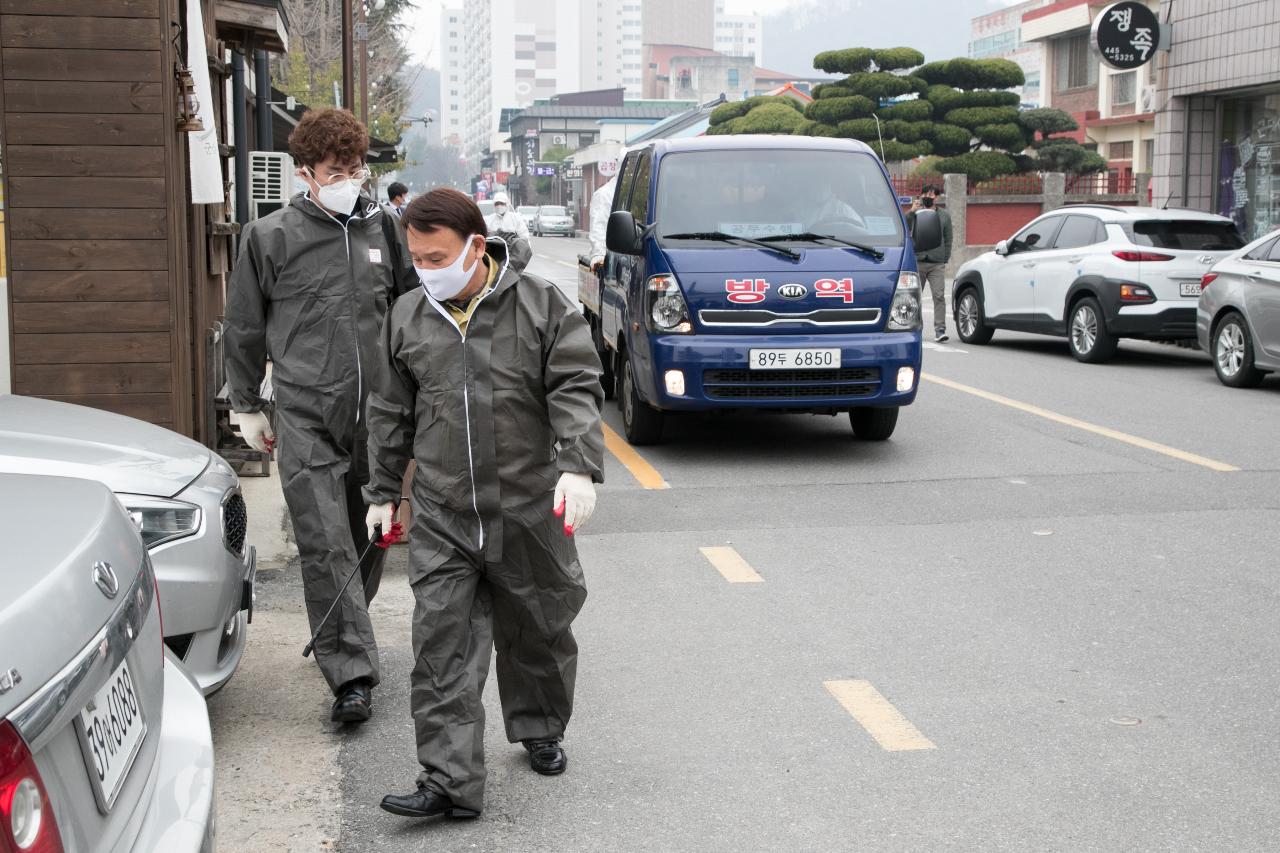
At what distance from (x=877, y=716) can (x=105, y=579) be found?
3005 millimetres

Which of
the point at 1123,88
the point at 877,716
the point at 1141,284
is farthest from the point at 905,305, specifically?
the point at 1123,88

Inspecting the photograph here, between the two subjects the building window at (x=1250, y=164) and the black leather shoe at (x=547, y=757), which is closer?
the black leather shoe at (x=547, y=757)

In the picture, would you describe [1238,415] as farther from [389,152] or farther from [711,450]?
[389,152]

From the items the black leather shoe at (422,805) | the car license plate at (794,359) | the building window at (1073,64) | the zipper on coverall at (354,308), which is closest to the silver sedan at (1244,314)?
the car license plate at (794,359)

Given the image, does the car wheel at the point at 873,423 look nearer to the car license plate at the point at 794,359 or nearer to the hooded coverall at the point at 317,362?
the car license plate at the point at 794,359

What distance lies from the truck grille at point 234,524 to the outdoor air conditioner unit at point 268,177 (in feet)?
29.3

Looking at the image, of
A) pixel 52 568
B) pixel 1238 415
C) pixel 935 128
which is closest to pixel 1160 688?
pixel 52 568

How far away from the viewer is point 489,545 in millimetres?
4098

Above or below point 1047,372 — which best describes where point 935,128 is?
above

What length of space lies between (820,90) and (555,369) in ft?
130

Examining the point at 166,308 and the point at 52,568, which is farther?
the point at 166,308

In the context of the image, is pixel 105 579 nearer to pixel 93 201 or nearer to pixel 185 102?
pixel 93 201

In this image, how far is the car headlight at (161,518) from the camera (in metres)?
4.35

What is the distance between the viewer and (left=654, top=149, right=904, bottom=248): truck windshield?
32.4 feet
